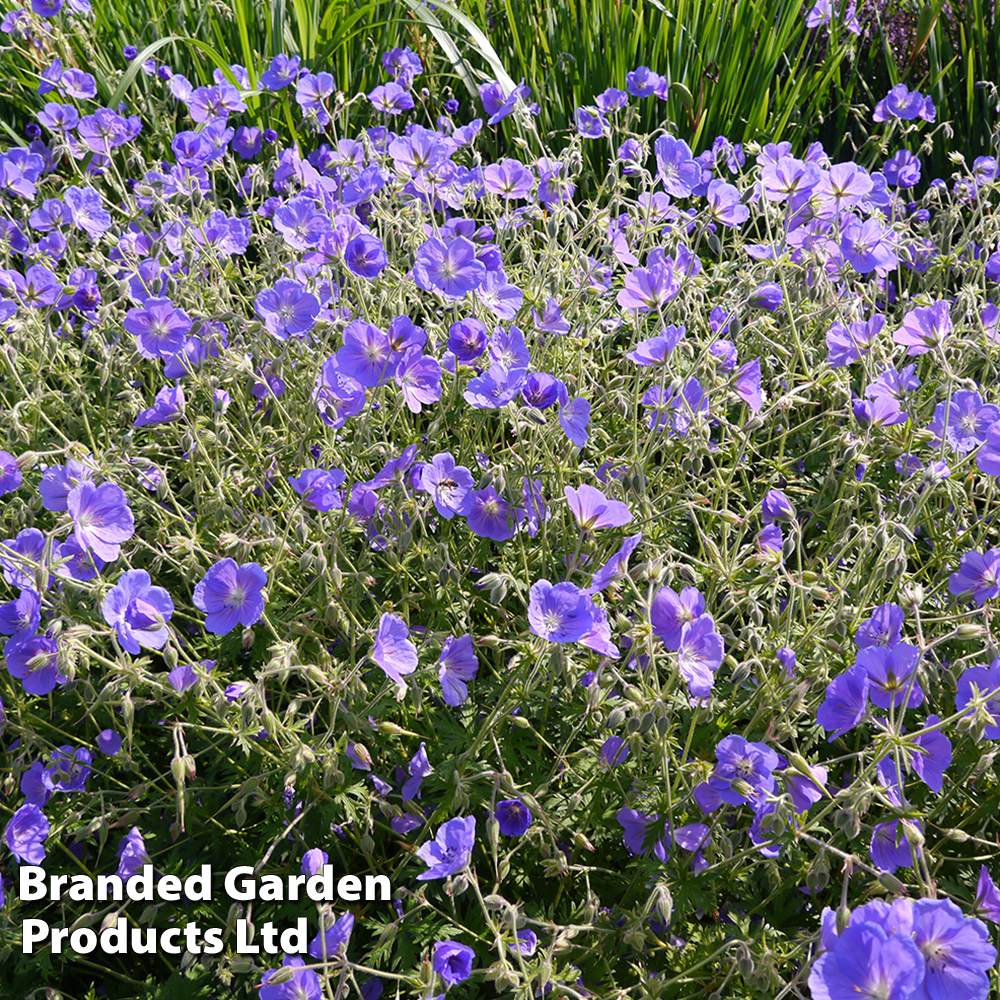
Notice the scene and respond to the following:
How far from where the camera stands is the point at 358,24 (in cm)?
498

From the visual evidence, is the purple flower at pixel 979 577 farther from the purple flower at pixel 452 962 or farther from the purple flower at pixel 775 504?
the purple flower at pixel 452 962

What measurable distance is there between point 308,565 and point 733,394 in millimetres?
1078

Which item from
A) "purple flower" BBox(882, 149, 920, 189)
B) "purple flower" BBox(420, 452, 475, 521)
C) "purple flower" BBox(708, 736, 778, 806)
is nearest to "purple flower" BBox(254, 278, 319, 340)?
"purple flower" BBox(420, 452, 475, 521)

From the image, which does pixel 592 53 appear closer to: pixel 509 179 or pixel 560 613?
pixel 509 179

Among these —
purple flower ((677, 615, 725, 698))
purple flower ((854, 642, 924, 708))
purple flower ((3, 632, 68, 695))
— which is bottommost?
purple flower ((854, 642, 924, 708))

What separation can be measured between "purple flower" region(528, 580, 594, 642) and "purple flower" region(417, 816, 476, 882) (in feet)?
1.07

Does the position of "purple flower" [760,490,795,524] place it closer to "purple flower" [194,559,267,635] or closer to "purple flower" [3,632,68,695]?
"purple flower" [194,559,267,635]

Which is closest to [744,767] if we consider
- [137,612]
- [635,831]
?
[635,831]

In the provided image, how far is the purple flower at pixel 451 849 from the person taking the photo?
4.96 ft

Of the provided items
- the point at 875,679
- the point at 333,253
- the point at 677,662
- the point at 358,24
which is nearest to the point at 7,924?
the point at 677,662

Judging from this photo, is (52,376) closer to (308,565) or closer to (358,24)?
(308,565)

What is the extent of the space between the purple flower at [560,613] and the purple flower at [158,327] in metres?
1.24

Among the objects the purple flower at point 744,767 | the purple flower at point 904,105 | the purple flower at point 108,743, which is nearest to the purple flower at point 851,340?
the purple flower at point 744,767

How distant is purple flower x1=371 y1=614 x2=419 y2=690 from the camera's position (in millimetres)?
1683
